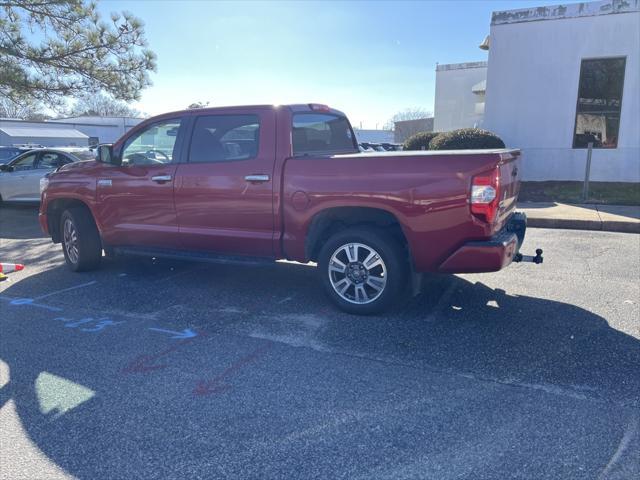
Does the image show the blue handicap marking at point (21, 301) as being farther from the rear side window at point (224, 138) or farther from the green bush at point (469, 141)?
the green bush at point (469, 141)

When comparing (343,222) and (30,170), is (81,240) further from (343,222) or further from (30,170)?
(30,170)

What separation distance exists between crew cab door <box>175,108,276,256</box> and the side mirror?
1.09 meters

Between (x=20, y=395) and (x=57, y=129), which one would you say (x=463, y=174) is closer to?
(x=20, y=395)

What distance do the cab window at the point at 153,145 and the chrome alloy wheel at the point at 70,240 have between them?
124 cm

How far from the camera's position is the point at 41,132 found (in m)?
54.1

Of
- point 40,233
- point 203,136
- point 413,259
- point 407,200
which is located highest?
point 203,136

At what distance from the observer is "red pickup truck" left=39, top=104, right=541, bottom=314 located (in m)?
4.27

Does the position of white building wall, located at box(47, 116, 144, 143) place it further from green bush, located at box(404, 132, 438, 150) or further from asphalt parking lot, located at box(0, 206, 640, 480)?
asphalt parking lot, located at box(0, 206, 640, 480)

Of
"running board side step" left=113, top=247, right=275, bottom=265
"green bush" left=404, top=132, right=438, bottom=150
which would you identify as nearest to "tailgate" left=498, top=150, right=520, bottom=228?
"running board side step" left=113, top=247, right=275, bottom=265

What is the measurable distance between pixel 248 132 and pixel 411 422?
133 inches

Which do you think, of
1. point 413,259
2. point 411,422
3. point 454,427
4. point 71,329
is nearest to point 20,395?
point 71,329

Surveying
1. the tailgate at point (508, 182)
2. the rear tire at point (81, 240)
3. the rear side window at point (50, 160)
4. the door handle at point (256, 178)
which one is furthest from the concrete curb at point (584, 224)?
the rear side window at point (50, 160)

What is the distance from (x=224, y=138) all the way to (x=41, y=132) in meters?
57.3

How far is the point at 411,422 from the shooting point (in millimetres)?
3035
